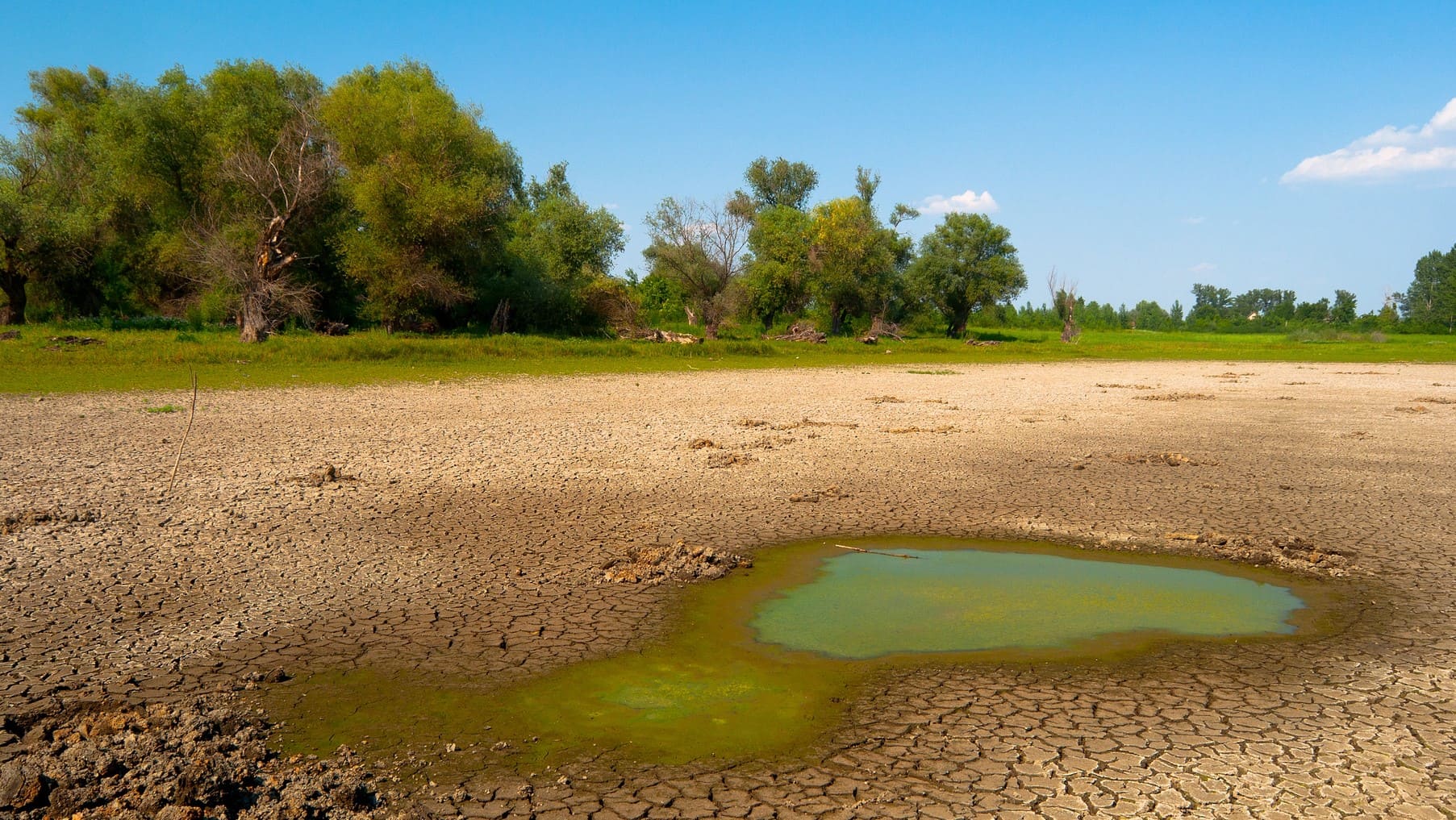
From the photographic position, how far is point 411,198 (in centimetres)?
3600

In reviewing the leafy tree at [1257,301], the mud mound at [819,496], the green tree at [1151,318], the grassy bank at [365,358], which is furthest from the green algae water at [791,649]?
the leafy tree at [1257,301]

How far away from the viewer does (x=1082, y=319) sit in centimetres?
12494

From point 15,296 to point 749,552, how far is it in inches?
1498

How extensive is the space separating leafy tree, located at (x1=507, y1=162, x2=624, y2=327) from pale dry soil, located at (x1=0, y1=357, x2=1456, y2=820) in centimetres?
2592

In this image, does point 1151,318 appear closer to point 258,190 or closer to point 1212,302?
point 1212,302

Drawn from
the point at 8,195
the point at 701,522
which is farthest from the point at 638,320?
the point at 701,522

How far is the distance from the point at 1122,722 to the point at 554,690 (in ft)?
9.43

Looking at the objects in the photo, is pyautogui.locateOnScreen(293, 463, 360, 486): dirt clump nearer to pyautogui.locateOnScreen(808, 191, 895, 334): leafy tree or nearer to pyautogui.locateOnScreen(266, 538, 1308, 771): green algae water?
pyautogui.locateOnScreen(266, 538, 1308, 771): green algae water

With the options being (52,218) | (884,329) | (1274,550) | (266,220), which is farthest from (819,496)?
(884,329)

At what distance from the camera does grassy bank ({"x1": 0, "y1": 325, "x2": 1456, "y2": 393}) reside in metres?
22.7

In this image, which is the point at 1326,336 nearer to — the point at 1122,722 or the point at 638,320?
the point at 638,320

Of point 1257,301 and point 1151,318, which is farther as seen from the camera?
point 1257,301

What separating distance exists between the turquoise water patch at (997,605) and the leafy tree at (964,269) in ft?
204

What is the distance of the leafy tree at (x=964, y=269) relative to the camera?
68375mm
